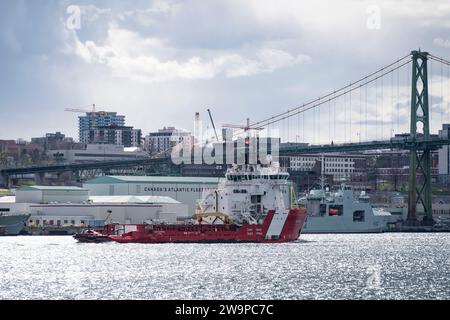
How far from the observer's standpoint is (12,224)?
388 feet

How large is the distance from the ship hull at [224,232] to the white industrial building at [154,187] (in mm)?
41697

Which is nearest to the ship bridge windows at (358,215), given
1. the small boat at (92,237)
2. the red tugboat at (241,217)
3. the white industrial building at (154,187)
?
the white industrial building at (154,187)

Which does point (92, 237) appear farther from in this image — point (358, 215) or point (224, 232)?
point (358, 215)

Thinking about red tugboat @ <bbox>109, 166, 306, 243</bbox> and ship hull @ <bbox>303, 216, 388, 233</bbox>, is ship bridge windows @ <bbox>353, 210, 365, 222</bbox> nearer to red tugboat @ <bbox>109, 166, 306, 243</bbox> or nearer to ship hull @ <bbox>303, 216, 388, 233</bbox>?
ship hull @ <bbox>303, 216, 388, 233</bbox>

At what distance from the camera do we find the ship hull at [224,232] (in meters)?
94.0

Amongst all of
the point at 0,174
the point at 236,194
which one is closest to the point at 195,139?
the point at 0,174

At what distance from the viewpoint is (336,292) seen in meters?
58.8

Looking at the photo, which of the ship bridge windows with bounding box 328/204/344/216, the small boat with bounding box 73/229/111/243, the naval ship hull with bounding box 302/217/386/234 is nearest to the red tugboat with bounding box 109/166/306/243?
the small boat with bounding box 73/229/111/243

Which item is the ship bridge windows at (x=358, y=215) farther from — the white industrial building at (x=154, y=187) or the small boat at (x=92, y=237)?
the small boat at (x=92, y=237)

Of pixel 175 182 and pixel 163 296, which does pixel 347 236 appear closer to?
pixel 175 182

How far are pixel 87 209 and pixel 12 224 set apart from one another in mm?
7125

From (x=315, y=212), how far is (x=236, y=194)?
29672 millimetres

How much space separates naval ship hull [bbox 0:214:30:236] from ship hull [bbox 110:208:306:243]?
23651 mm

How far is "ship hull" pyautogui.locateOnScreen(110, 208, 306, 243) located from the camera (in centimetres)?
9400
